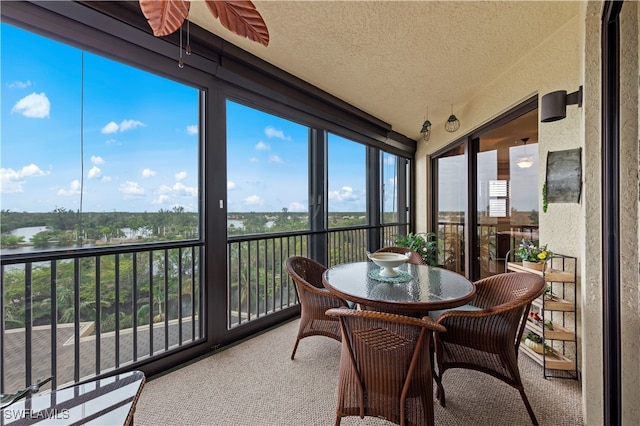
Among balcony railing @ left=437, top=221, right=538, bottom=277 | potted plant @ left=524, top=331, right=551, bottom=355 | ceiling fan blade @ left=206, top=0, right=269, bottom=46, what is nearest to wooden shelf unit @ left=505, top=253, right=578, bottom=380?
potted plant @ left=524, top=331, right=551, bottom=355

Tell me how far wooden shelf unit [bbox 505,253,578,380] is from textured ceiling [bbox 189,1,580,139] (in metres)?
1.83

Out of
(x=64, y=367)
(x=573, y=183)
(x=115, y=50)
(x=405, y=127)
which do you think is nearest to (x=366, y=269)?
(x=573, y=183)

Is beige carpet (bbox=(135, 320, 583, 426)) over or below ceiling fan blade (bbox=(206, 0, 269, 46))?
below

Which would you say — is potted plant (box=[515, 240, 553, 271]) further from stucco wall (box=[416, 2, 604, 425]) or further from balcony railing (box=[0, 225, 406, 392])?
balcony railing (box=[0, 225, 406, 392])

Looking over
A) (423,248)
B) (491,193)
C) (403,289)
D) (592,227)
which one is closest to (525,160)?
(491,193)

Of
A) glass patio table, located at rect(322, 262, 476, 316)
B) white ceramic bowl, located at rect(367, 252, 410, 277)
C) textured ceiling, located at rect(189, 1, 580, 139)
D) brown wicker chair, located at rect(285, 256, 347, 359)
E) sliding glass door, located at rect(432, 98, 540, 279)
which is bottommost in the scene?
brown wicker chair, located at rect(285, 256, 347, 359)

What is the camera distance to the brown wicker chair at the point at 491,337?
1523mm

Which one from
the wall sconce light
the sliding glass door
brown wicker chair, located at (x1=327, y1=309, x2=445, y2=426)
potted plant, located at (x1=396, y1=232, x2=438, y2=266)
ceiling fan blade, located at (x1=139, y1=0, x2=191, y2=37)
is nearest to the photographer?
ceiling fan blade, located at (x1=139, y1=0, x2=191, y2=37)

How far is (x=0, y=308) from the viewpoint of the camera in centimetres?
158

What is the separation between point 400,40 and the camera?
2.28 metres

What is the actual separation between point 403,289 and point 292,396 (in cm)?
104

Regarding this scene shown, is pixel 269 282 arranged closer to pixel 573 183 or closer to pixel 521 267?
pixel 521 267

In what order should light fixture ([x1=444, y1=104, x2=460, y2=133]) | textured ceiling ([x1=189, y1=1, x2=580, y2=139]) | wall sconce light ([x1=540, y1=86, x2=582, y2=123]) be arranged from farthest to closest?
light fixture ([x1=444, y1=104, x2=460, y2=133])
textured ceiling ([x1=189, y1=1, x2=580, y2=139])
wall sconce light ([x1=540, y1=86, x2=582, y2=123])

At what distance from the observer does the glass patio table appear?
5.08ft
